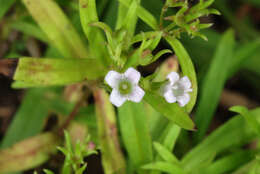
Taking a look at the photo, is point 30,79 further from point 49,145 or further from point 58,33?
point 49,145

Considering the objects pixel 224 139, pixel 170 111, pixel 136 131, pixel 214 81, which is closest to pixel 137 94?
pixel 170 111

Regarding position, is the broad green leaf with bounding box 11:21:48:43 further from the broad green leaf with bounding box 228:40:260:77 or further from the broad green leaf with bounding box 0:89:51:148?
the broad green leaf with bounding box 228:40:260:77

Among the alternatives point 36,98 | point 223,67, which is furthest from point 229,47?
point 36,98

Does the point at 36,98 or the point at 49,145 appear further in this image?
the point at 36,98

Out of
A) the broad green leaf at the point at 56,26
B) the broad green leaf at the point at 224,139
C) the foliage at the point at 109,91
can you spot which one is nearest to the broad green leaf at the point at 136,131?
the foliage at the point at 109,91

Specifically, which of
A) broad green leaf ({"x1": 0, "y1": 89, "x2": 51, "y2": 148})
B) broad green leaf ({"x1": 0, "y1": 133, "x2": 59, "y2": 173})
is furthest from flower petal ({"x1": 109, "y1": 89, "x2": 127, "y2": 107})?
broad green leaf ({"x1": 0, "y1": 89, "x2": 51, "y2": 148})

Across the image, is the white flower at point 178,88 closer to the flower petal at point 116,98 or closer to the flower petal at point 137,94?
the flower petal at point 137,94
